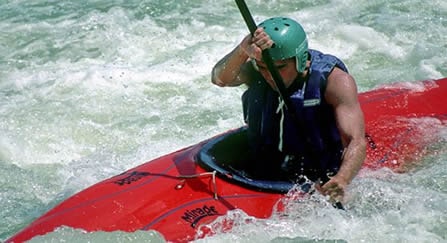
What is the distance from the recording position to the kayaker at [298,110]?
3.61m

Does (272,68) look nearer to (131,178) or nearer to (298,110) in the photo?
(298,110)

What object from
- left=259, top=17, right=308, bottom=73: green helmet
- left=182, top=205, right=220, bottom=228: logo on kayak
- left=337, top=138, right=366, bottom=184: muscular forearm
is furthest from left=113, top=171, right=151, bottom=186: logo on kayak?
left=337, top=138, right=366, bottom=184: muscular forearm

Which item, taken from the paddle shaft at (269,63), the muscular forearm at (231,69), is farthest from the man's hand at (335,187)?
the muscular forearm at (231,69)

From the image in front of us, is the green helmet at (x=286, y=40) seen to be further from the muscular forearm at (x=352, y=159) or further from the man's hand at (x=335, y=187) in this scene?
the man's hand at (x=335, y=187)

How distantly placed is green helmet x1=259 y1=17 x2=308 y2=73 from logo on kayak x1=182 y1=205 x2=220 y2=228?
29.5 inches

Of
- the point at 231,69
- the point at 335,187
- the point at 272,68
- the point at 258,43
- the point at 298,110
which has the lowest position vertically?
the point at 335,187

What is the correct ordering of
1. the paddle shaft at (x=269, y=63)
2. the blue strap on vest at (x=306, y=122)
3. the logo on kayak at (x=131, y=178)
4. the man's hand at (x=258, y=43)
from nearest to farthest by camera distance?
the paddle shaft at (x=269, y=63) → the man's hand at (x=258, y=43) → the blue strap on vest at (x=306, y=122) → the logo on kayak at (x=131, y=178)

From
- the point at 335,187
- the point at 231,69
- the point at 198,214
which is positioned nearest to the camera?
the point at 335,187

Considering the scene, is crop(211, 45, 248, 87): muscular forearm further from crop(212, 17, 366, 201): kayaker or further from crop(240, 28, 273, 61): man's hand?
crop(240, 28, 273, 61): man's hand

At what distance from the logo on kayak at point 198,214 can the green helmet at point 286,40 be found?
0.75 meters

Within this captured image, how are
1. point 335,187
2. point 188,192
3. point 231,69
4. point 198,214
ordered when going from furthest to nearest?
point 231,69 < point 188,192 < point 198,214 < point 335,187

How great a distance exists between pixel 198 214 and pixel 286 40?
0.89 metres

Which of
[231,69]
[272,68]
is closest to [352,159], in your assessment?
[272,68]

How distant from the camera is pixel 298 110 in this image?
3762 millimetres
